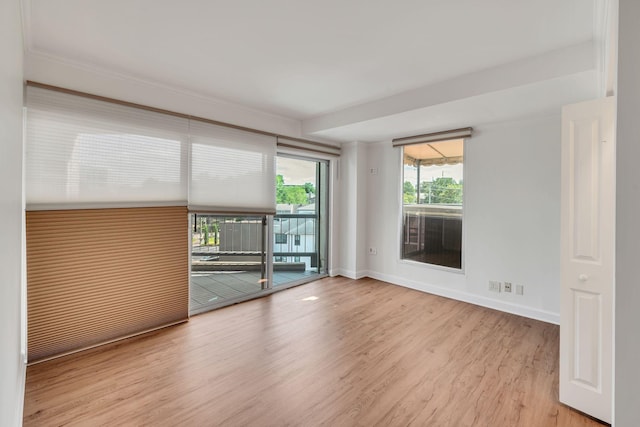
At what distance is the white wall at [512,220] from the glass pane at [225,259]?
7.87 ft

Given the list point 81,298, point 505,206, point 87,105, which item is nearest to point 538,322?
point 505,206

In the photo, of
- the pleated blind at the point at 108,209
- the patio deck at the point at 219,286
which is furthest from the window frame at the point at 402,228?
the pleated blind at the point at 108,209

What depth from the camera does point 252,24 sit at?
1993 millimetres

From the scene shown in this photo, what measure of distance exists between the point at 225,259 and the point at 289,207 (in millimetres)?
1243

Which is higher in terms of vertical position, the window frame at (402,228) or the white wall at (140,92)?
Result: the white wall at (140,92)

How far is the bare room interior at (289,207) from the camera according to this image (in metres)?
1.82

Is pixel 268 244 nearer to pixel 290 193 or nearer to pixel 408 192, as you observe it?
pixel 290 193

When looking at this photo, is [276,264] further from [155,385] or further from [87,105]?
[87,105]

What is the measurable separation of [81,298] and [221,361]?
1346 millimetres
